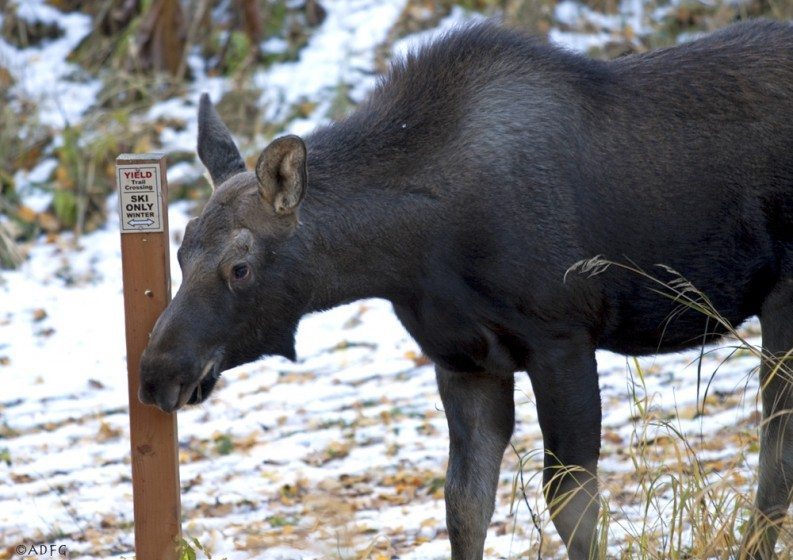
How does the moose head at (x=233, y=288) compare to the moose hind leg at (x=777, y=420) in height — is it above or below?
above

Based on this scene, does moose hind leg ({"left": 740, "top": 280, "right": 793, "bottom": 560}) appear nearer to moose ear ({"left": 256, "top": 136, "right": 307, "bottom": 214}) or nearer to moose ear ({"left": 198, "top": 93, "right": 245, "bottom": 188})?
moose ear ({"left": 256, "top": 136, "right": 307, "bottom": 214})

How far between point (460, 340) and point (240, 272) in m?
0.92

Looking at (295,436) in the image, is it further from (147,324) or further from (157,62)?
(157,62)

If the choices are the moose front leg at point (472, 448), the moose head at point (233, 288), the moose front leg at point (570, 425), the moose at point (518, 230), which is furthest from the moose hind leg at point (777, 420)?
the moose head at point (233, 288)

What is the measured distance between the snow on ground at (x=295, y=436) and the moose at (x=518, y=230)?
291 mm

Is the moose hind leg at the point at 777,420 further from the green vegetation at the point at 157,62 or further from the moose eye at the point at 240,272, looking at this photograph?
the green vegetation at the point at 157,62

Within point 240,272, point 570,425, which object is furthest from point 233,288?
point 570,425

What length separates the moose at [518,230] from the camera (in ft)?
15.6

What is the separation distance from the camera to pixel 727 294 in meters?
5.21

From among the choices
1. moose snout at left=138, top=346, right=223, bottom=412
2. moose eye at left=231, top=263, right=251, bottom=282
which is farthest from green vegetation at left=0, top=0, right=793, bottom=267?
moose snout at left=138, top=346, right=223, bottom=412

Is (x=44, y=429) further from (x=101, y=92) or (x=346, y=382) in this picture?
(x=101, y=92)

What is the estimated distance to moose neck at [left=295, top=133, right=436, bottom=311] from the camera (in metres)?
4.89

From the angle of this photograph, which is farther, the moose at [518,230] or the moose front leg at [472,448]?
the moose front leg at [472,448]

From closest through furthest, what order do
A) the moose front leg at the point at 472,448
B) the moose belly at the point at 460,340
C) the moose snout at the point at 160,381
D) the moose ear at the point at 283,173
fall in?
the moose snout at the point at 160,381 < the moose ear at the point at 283,173 < the moose belly at the point at 460,340 < the moose front leg at the point at 472,448
